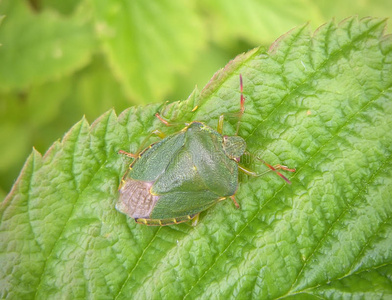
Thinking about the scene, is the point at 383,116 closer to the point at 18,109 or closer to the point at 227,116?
the point at 227,116

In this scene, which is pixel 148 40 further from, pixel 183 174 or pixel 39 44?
pixel 183 174

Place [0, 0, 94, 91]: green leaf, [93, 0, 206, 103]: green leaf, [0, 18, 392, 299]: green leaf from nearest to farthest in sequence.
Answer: [0, 18, 392, 299]: green leaf, [93, 0, 206, 103]: green leaf, [0, 0, 94, 91]: green leaf

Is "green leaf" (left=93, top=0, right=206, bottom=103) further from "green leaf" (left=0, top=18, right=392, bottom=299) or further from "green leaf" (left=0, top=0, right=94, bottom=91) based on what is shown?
"green leaf" (left=0, top=18, right=392, bottom=299)

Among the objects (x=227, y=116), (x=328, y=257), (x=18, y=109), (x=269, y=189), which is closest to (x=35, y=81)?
(x=18, y=109)

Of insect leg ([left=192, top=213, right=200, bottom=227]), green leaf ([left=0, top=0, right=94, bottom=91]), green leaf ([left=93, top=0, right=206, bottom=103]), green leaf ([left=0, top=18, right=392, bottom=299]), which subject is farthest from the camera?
green leaf ([left=0, top=0, right=94, bottom=91])

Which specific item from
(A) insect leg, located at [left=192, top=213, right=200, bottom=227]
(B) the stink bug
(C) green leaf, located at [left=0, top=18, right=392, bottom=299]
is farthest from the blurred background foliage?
(A) insect leg, located at [left=192, top=213, right=200, bottom=227]

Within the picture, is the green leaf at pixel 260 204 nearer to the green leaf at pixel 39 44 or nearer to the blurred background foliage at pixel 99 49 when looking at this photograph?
the blurred background foliage at pixel 99 49

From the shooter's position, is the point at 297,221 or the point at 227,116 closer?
the point at 297,221

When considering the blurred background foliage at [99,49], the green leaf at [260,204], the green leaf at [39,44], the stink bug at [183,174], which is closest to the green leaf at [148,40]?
the blurred background foliage at [99,49]
